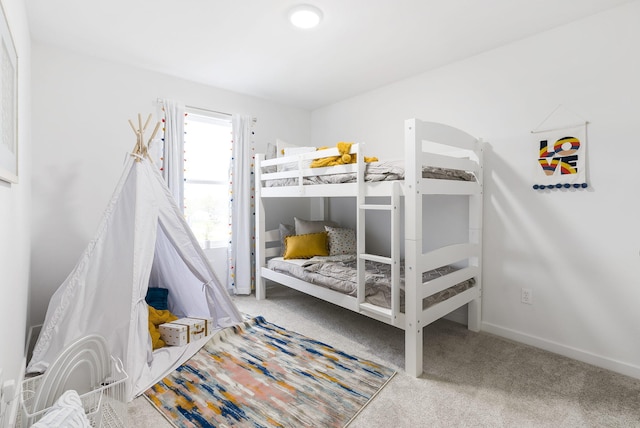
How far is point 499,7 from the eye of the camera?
7.04 ft

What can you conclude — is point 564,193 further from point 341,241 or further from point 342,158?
point 341,241

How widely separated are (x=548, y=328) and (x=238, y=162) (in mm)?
3336

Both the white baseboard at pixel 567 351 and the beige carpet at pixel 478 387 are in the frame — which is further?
the white baseboard at pixel 567 351

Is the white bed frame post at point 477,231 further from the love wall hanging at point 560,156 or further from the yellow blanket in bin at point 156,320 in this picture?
the yellow blanket in bin at point 156,320

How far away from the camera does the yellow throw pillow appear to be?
340cm

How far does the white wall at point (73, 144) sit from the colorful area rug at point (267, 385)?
156 centimetres

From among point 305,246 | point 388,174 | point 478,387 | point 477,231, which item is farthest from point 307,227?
point 478,387

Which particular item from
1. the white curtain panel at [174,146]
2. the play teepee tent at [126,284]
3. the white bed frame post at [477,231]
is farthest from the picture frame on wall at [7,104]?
the white bed frame post at [477,231]

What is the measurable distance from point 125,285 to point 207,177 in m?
1.77

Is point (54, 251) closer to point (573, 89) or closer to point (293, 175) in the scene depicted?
point (293, 175)

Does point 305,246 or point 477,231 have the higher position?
point 477,231

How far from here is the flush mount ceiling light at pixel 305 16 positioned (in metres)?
2.15

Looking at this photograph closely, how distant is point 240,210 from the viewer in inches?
151

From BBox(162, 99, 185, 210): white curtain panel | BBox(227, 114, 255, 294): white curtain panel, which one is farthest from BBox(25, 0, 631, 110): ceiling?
BBox(227, 114, 255, 294): white curtain panel
